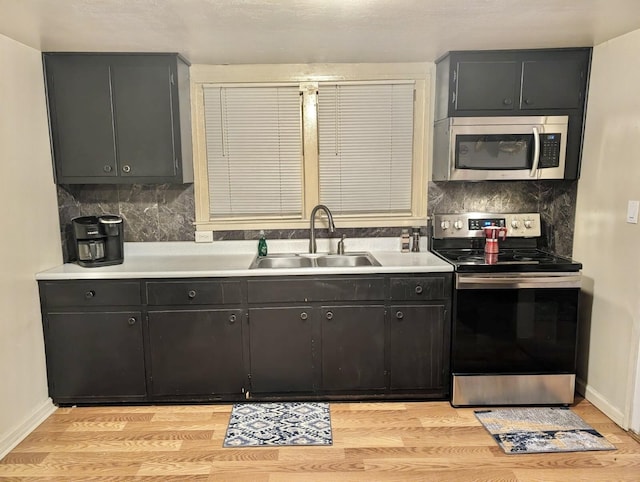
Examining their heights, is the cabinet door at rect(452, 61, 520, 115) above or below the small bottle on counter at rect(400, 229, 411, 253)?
above

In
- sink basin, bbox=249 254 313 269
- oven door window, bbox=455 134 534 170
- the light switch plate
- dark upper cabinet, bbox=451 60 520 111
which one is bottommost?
sink basin, bbox=249 254 313 269

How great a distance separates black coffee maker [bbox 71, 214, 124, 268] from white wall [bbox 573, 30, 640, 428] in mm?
3022

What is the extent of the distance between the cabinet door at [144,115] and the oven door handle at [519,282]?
198 centimetres

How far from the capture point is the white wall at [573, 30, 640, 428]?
2477 millimetres

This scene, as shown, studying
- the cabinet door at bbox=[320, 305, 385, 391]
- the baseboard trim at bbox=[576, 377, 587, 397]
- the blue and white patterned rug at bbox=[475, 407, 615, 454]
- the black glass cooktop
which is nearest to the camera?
the blue and white patterned rug at bbox=[475, 407, 615, 454]

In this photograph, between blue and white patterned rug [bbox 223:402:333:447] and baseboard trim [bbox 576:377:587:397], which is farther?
baseboard trim [bbox 576:377:587:397]

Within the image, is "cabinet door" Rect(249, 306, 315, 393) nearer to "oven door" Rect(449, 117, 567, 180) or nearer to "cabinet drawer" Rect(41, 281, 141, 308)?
"cabinet drawer" Rect(41, 281, 141, 308)

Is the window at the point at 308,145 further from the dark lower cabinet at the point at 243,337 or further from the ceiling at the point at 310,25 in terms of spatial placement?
the dark lower cabinet at the point at 243,337

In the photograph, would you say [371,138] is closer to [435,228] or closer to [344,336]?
[435,228]

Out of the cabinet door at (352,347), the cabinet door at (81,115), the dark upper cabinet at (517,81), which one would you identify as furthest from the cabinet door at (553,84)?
the cabinet door at (81,115)

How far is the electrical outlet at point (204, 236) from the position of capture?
3.25m

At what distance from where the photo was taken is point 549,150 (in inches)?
112

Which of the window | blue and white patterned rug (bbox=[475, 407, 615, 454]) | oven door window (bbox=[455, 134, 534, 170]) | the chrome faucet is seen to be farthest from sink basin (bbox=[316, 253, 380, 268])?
blue and white patterned rug (bbox=[475, 407, 615, 454])

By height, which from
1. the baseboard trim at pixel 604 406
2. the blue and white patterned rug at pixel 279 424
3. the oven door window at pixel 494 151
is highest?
the oven door window at pixel 494 151
